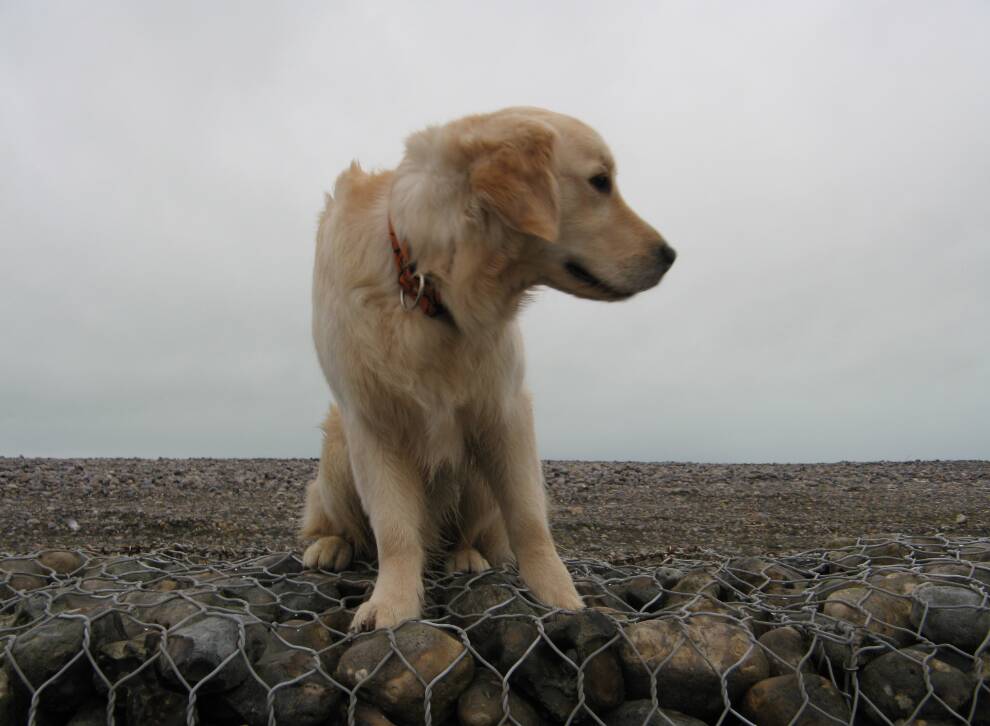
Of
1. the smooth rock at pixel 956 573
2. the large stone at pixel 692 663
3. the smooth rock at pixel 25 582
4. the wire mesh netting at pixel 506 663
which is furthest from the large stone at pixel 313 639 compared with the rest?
the smooth rock at pixel 956 573

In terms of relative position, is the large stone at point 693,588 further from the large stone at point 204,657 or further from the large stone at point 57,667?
the large stone at point 57,667

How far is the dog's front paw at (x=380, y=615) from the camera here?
9.07 feet

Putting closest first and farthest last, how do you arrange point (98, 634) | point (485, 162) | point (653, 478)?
point (98, 634) < point (485, 162) < point (653, 478)

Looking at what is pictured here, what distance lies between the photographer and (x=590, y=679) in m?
2.49

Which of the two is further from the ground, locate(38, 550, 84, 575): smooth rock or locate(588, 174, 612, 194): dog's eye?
locate(588, 174, 612, 194): dog's eye

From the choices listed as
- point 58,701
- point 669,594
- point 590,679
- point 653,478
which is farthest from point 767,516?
point 58,701

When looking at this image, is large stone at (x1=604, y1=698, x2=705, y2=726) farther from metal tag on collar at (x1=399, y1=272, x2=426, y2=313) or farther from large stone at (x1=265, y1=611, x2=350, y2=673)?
metal tag on collar at (x1=399, y1=272, x2=426, y2=313)

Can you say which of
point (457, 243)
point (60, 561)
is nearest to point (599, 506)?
point (60, 561)

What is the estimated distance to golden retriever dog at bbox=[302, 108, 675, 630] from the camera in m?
2.84

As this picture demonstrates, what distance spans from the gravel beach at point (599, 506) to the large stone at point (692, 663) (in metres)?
2.33

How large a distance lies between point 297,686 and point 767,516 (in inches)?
233

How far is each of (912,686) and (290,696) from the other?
2.14 m

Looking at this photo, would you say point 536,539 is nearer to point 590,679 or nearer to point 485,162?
point 590,679

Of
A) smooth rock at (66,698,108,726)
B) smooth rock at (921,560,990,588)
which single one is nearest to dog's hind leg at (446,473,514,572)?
smooth rock at (66,698,108,726)
